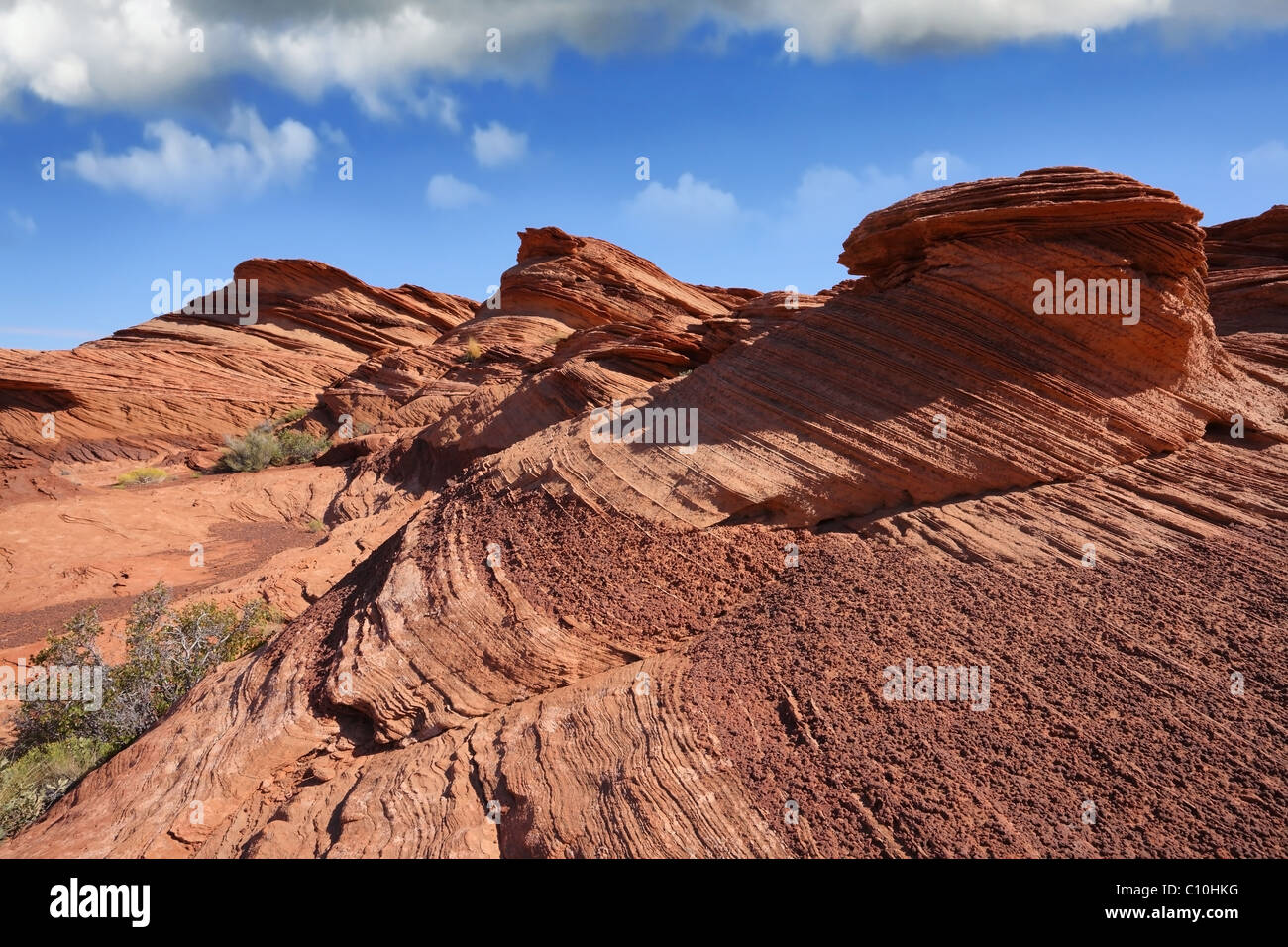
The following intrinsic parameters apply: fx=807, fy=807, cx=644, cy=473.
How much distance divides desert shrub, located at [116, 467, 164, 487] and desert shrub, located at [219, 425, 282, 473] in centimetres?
156

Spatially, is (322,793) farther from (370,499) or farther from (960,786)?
(370,499)

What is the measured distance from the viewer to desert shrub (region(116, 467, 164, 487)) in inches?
803

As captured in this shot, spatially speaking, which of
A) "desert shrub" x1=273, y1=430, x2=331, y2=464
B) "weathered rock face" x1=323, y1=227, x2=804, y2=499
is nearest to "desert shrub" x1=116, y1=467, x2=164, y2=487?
"desert shrub" x1=273, y1=430, x2=331, y2=464

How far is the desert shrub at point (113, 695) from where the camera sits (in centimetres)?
716

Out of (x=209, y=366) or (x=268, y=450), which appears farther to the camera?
(x=209, y=366)

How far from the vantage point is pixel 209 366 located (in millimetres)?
26656

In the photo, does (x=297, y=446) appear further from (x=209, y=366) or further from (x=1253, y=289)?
(x=1253, y=289)

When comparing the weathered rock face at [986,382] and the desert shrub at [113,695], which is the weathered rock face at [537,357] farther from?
the desert shrub at [113,695]

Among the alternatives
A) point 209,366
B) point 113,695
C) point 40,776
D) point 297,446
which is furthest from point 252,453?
point 40,776

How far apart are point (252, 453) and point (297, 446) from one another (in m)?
1.16

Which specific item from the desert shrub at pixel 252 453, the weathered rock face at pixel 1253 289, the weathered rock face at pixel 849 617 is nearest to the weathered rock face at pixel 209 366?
the desert shrub at pixel 252 453

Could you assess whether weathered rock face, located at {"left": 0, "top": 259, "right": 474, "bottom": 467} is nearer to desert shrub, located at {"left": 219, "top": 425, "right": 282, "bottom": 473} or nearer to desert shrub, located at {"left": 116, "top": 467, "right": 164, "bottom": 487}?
desert shrub, located at {"left": 116, "top": 467, "right": 164, "bottom": 487}

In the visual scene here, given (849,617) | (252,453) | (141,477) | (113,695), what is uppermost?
(252,453)
